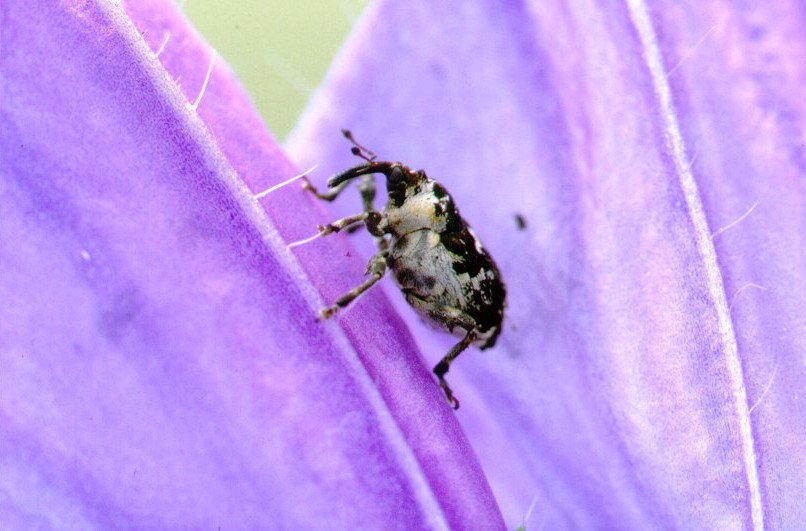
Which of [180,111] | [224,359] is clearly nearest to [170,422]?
[224,359]

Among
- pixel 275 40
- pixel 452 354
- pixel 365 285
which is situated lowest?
pixel 452 354

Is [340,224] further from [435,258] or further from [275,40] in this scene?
[275,40]

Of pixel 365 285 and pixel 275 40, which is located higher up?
pixel 275 40

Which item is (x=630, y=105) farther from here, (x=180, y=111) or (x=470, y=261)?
(x=180, y=111)

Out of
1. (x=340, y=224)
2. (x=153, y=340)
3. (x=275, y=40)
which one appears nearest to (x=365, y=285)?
(x=340, y=224)

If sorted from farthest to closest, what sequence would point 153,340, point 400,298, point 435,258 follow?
point 400,298 < point 435,258 < point 153,340

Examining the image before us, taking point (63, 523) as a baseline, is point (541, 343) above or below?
below

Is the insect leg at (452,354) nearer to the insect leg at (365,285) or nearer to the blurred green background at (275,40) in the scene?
the insect leg at (365,285)

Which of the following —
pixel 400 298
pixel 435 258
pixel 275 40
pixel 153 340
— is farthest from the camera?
pixel 275 40
